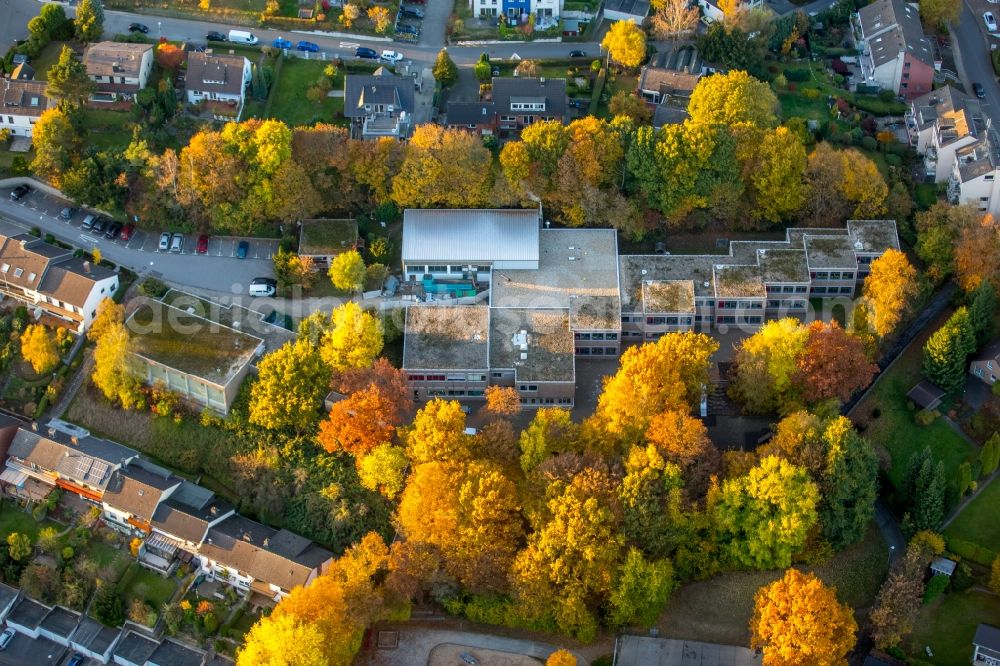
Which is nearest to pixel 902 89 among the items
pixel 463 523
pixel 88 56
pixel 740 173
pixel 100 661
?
pixel 740 173

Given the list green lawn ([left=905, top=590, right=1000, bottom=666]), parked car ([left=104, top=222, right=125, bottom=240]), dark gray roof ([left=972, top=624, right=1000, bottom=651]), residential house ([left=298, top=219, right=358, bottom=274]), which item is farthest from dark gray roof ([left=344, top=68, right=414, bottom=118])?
dark gray roof ([left=972, top=624, right=1000, bottom=651])

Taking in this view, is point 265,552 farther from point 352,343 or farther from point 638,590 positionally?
point 638,590

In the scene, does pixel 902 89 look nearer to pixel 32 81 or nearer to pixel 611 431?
pixel 611 431

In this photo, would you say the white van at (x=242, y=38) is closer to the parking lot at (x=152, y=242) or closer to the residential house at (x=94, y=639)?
the parking lot at (x=152, y=242)

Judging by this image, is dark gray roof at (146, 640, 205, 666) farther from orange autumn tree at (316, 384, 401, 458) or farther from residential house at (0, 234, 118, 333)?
residential house at (0, 234, 118, 333)

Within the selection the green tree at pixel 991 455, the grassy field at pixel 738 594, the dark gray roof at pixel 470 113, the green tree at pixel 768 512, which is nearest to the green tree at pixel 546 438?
the green tree at pixel 768 512
